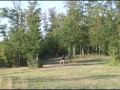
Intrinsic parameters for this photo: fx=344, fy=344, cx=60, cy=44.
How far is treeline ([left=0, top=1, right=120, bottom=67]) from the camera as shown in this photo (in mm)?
43938

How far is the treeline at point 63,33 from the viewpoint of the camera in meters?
43.9

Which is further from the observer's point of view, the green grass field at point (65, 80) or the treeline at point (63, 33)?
the treeline at point (63, 33)

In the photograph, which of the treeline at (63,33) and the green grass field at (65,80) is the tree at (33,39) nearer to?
the treeline at (63,33)

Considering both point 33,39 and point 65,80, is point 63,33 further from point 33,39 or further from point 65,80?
point 65,80

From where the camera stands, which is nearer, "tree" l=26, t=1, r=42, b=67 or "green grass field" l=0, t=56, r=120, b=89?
"green grass field" l=0, t=56, r=120, b=89

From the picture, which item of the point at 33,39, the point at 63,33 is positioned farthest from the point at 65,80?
the point at 63,33

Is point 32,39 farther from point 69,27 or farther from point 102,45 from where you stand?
point 102,45

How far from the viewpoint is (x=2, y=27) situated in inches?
2447

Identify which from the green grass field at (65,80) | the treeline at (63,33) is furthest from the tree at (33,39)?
the green grass field at (65,80)

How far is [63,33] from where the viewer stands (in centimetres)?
6081

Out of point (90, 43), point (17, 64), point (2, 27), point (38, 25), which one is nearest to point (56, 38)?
point (90, 43)

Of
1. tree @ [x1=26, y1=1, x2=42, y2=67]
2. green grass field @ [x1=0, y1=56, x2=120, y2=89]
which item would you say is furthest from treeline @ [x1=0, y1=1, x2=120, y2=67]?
green grass field @ [x1=0, y1=56, x2=120, y2=89]

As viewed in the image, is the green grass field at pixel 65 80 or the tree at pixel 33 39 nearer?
the green grass field at pixel 65 80

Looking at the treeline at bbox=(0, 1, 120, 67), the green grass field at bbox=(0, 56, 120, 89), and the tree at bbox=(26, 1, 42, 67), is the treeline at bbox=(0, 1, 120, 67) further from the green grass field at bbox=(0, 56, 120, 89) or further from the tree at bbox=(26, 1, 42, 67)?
the green grass field at bbox=(0, 56, 120, 89)
